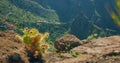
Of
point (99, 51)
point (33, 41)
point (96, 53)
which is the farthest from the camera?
point (99, 51)

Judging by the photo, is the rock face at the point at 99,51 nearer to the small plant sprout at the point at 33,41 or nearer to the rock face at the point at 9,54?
the small plant sprout at the point at 33,41

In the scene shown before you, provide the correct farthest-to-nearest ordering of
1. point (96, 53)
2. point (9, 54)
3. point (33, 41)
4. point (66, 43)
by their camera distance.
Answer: point (66, 43) < point (96, 53) < point (33, 41) < point (9, 54)

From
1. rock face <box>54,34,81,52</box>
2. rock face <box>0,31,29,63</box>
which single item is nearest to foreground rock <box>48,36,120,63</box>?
rock face <box>54,34,81,52</box>

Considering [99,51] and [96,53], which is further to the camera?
[99,51]

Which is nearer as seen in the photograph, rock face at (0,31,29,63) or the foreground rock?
rock face at (0,31,29,63)

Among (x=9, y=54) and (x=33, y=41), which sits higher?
(x=33, y=41)

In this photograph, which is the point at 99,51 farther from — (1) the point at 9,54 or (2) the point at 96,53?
(1) the point at 9,54

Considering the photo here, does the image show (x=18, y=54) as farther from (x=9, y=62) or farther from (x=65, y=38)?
(x=65, y=38)

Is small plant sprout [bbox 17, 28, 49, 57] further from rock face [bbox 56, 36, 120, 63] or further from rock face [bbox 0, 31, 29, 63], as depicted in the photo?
rock face [bbox 56, 36, 120, 63]

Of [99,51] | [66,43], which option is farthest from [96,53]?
[66,43]

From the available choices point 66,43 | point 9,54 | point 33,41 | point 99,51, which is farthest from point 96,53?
point 9,54

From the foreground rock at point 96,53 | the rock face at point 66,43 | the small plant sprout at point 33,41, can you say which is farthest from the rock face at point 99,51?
the small plant sprout at point 33,41

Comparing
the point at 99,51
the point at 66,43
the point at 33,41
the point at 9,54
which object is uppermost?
the point at 33,41

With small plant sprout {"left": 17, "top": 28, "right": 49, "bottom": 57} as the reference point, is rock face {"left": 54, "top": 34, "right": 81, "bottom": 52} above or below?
below
